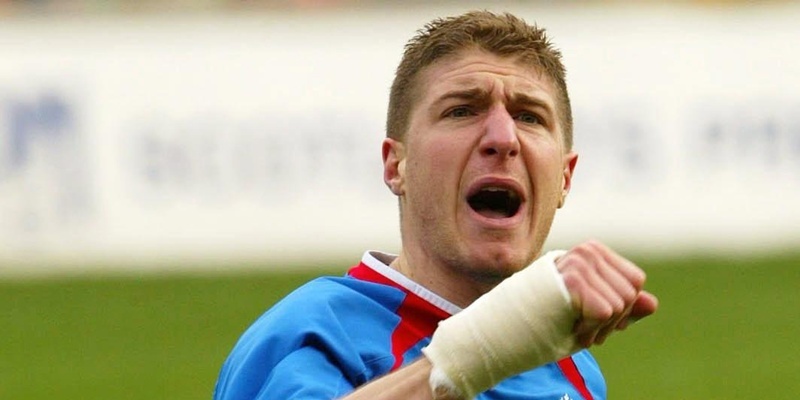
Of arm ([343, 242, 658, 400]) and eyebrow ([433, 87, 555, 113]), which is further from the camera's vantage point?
eyebrow ([433, 87, 555, 113])

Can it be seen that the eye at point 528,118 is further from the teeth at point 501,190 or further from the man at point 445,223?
the teeth at point 501,190

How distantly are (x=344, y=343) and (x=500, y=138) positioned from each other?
2.59 ft

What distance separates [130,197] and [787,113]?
642cm

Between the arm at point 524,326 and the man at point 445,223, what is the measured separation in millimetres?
100

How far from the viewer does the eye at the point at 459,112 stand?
565 centimetres

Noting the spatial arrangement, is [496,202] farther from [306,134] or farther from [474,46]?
[306,134]

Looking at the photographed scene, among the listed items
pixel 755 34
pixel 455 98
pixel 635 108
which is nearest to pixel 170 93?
pixel 635 108

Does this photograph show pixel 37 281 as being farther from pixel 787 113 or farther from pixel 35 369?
pixel 787 113

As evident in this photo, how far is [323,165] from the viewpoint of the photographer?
17.8 m

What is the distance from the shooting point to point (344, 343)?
17.2ft

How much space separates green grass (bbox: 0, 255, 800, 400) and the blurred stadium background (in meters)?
0.12

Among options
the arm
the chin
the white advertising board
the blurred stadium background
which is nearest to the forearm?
the arm

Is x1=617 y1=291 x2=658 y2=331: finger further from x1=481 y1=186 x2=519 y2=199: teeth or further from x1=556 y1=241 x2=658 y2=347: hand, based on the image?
x1=481 y1=186 x2=519 y2=199: teeth

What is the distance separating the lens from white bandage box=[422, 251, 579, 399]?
462 cm
